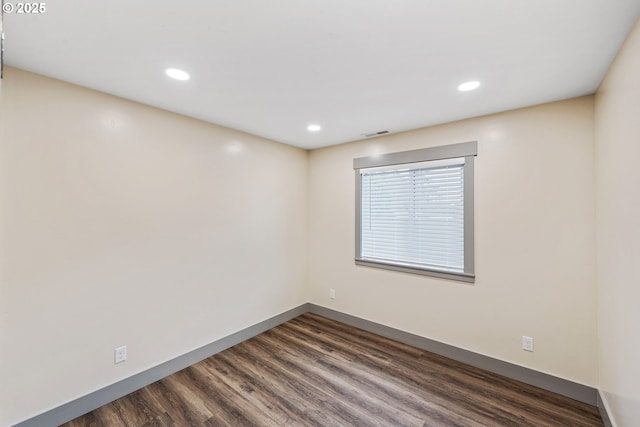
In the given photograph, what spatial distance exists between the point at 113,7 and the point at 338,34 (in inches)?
41.5

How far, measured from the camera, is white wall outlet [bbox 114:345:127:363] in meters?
2.16

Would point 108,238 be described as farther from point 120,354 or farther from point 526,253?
point 526,253

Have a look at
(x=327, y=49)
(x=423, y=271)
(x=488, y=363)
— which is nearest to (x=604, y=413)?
(x=488, y=363)

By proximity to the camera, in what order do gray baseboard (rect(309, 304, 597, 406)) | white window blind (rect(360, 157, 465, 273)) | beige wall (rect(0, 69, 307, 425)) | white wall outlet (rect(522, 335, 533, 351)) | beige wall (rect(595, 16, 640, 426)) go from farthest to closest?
white window blind (rect(360, 157, 465, 273))
white wall outlet (rect(522, 335, 533, 351))
gray baseboard (rect(309, 304, 597, 406))
beige wall (rect(0, 69, 307, 425))
beige wall (rect(595, 16, 640, 426))

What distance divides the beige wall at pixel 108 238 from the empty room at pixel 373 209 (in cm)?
1

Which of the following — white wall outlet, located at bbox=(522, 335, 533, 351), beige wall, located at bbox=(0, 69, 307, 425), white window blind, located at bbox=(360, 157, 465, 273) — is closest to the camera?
beige wall, located at bbox=(0, 69, 307, 425)

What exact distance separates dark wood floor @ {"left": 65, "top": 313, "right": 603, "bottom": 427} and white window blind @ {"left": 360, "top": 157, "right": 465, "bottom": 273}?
3.36 feet

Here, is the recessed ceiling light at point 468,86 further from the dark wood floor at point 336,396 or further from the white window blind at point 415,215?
the dark wood floor at point 336,396

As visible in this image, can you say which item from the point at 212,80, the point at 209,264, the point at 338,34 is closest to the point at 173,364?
the point at 209,264

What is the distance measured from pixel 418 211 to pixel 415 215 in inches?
2.2

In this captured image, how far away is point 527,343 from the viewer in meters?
2.35

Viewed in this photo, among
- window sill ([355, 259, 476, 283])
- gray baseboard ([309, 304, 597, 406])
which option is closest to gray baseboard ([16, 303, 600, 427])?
gray baseboard ([309, 304, 597, 406])

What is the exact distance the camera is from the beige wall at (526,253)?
7.04 ft

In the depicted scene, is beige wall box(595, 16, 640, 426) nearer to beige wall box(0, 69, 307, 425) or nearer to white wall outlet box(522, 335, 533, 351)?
white wall outlet box(522, 335, 533, 351)
